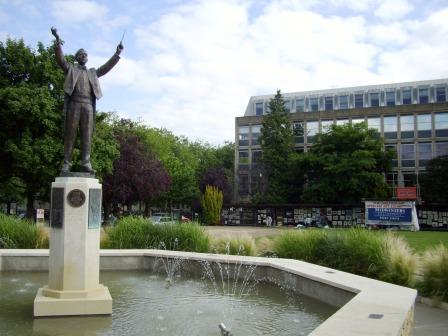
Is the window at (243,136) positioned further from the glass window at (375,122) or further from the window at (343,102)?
the glass window at (375,122)

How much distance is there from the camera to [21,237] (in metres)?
15.7

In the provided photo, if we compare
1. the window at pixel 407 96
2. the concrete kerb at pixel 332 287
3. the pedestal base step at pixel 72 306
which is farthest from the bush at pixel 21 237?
the window at pixel 407 96

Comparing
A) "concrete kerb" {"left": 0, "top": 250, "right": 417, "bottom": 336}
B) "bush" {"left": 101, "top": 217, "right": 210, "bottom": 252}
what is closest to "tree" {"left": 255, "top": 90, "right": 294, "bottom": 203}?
"bush" {"left": 101, "top": 217, "right": 210, "bottom": 252}

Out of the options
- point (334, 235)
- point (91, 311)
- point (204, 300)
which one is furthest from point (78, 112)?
point (334, 235)

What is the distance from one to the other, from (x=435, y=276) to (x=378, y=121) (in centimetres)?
5541

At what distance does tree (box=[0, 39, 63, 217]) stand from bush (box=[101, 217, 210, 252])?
36.0 ft

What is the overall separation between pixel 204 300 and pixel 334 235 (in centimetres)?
519

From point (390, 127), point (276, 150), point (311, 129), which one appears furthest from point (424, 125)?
point (276, 150)

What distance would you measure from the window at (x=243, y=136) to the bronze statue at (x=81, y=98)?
2415 inches

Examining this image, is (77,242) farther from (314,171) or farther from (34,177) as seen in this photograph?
(314,171)

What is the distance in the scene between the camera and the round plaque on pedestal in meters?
8.04

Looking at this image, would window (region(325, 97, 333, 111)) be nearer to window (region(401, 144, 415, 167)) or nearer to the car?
window (region(401, 144, 415, 167))

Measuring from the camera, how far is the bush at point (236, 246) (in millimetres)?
14500

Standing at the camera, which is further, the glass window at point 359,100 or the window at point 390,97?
the glass window at point 359,100
